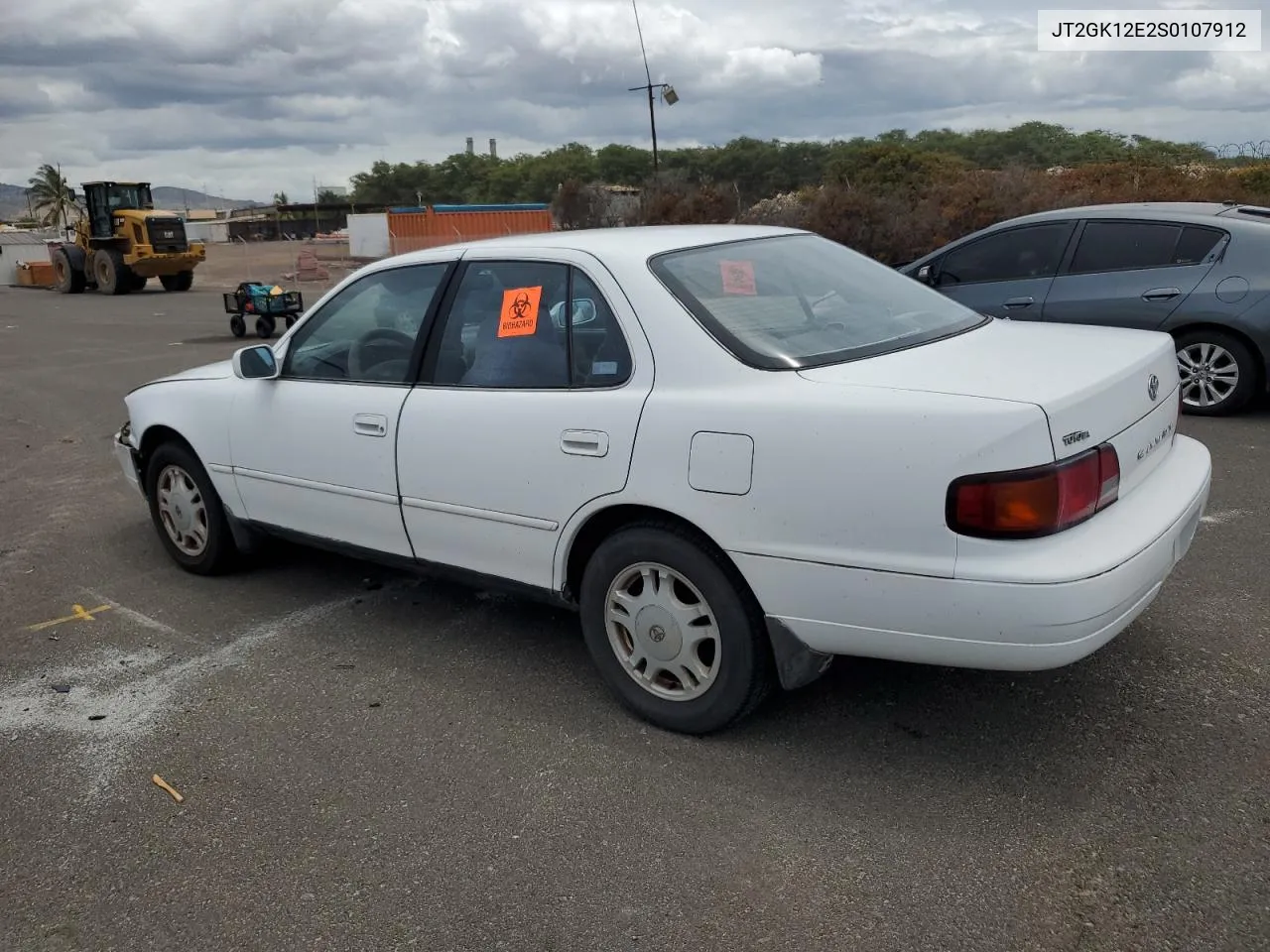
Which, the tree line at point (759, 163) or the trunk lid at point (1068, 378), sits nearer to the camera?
the trunk lid at point (1068, 378)

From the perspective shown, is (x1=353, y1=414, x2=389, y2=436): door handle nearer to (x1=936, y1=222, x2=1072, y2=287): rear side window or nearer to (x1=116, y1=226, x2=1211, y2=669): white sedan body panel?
(x1=116, y1=226, x2=1211, y2=669): white sedan body panel

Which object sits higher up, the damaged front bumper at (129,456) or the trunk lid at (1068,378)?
the trunk lid at (1068,378)

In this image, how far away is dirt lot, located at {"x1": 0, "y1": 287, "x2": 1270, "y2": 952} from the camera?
8.71ft

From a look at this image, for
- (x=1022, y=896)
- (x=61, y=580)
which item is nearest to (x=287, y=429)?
(x=61, y=580)

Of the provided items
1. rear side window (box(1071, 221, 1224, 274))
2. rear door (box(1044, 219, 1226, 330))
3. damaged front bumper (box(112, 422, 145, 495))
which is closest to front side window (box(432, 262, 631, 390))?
damaged front bumper (box(112, 422, 145, 495))

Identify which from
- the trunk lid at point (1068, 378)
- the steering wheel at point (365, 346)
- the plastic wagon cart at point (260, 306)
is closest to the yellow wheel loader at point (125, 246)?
the plastic wagon cart at point (260, 306)

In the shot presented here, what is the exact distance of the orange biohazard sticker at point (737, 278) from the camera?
3646 millimetres

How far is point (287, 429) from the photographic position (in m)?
4.49

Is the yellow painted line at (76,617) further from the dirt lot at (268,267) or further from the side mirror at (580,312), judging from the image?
the dirt lot at (268,267)

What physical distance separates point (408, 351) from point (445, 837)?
1887 mm

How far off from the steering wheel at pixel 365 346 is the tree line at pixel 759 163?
20.0 meters

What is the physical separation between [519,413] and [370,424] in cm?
77

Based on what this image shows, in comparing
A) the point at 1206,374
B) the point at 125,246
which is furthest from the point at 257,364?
the point at 125,246

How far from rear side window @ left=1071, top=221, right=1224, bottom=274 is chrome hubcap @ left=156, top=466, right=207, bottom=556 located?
6.46m
